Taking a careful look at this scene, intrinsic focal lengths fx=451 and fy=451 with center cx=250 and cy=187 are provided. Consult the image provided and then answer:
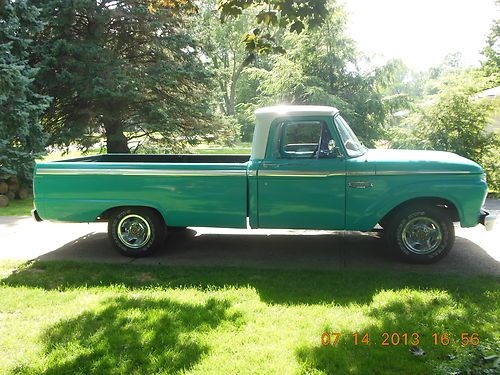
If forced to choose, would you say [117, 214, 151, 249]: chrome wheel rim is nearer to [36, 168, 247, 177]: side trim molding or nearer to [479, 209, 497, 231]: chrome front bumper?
[36, 168, 247, 177]: side trim molding

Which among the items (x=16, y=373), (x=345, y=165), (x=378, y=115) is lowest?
(x=16, y=373)

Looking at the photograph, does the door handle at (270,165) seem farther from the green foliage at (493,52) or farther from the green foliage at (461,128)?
the green foliage at (493,52)

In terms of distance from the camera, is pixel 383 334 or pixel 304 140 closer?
pixel 383 334

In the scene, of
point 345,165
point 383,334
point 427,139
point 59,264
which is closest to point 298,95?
point 427,139

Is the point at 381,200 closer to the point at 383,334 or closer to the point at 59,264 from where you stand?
the point at 383,334

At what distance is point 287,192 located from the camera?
19.3 feet

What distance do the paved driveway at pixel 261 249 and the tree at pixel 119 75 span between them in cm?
636

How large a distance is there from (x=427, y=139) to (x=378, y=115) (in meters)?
2.51

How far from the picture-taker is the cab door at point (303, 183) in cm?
582

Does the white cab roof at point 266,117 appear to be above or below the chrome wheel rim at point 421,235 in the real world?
above

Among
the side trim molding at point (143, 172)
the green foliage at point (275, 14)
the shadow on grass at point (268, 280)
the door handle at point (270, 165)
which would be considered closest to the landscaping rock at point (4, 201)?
the side trim molding at point (143, 172)

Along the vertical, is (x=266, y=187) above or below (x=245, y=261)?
above

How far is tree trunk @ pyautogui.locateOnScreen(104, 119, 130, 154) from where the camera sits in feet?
47.2

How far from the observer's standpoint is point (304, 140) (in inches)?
309
